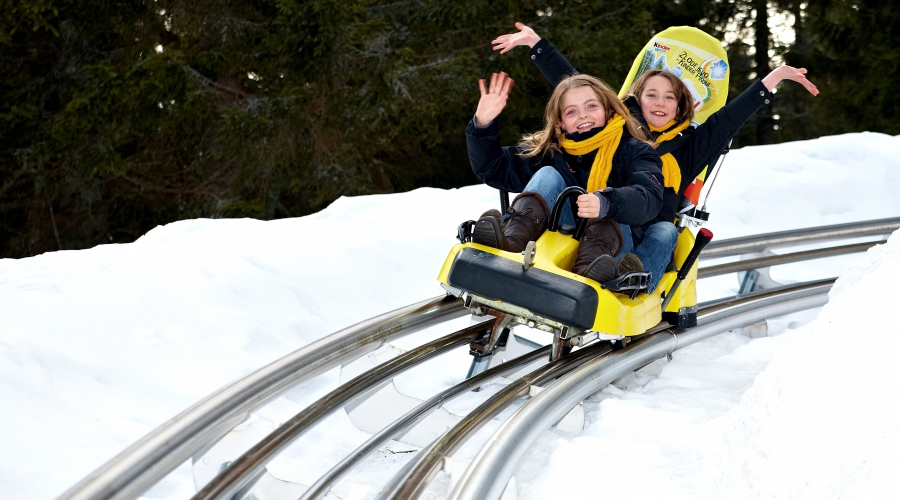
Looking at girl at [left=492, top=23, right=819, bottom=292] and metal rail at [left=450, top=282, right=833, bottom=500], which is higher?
girl at [left=492, top=23, right=819, bottom=292]

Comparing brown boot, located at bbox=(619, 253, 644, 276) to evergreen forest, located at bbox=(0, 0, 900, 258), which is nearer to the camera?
brown boot, located at bbox=(619, 253, 644, 276)

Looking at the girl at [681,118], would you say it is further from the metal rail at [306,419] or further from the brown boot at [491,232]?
the metal rail at [306,419]

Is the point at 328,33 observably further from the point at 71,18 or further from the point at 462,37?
the point at 71,18

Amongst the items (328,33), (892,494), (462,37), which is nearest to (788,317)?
(892,494)

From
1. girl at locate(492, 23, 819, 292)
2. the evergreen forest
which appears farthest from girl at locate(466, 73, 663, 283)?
the evergreen forest

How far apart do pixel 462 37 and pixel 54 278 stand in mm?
8142

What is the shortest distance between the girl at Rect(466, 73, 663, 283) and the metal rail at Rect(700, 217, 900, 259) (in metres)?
1.44

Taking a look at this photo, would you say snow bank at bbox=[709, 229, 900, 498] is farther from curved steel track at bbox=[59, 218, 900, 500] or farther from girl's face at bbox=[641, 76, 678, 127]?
girl's face at bbox=[641, 76, 678, 127]

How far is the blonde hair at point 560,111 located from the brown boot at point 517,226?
0.36 m

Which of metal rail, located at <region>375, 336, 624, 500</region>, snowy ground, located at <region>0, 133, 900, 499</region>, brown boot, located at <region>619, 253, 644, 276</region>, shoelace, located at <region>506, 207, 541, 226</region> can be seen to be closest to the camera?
snowy ground, located at <region>0, 133, 900, 499</region>

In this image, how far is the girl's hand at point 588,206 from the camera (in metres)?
3.42

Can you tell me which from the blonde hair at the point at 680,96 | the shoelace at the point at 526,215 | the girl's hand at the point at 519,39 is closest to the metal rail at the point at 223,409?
the shoelace at the point at 526,215

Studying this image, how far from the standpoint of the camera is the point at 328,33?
31.4 feet

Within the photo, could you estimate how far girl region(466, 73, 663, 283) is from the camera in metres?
3.55
